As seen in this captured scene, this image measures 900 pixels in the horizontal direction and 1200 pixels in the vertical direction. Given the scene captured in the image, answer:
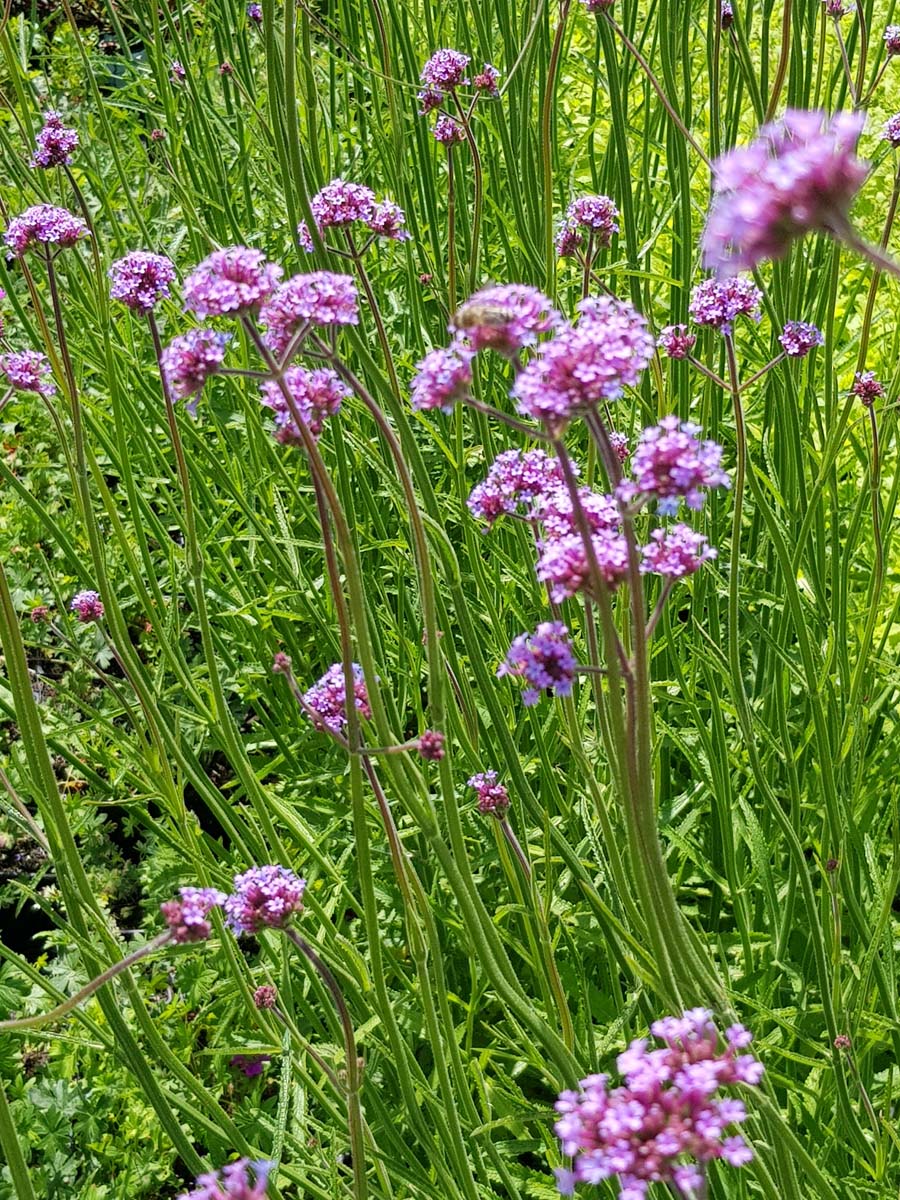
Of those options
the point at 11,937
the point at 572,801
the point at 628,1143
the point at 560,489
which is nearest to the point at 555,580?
the point at 560,489

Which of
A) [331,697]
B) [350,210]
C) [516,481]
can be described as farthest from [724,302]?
[331,697]

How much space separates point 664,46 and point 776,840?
161 cm

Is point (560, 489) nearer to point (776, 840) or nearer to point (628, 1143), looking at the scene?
point (628, 1143)

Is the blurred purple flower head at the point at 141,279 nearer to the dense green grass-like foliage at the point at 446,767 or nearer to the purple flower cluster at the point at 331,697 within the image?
the dense green grass-like foliage at the point at 446,767

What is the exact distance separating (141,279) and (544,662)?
1233mm

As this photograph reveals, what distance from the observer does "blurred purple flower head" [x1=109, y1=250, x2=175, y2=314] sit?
1900 millimetres

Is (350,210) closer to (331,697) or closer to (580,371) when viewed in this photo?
(331,697)

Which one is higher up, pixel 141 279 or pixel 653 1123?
pixel 141 279

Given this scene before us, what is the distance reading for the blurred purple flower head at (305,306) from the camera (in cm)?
115

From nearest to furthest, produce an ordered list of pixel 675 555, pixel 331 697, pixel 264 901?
1. pixel 675 555
2. pixel 264 901
3. pixel 331 697

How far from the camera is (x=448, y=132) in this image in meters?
2.41

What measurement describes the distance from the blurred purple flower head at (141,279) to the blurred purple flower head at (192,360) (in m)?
0.76

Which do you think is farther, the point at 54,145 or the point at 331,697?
the point at 54,145

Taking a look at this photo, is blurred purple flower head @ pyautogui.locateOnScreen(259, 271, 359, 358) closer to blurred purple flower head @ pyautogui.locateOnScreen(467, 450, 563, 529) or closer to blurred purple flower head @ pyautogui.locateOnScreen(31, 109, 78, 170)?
blurred purple flower head @ pyautogui.locateOnScreen(467, 450, 563, 529)
